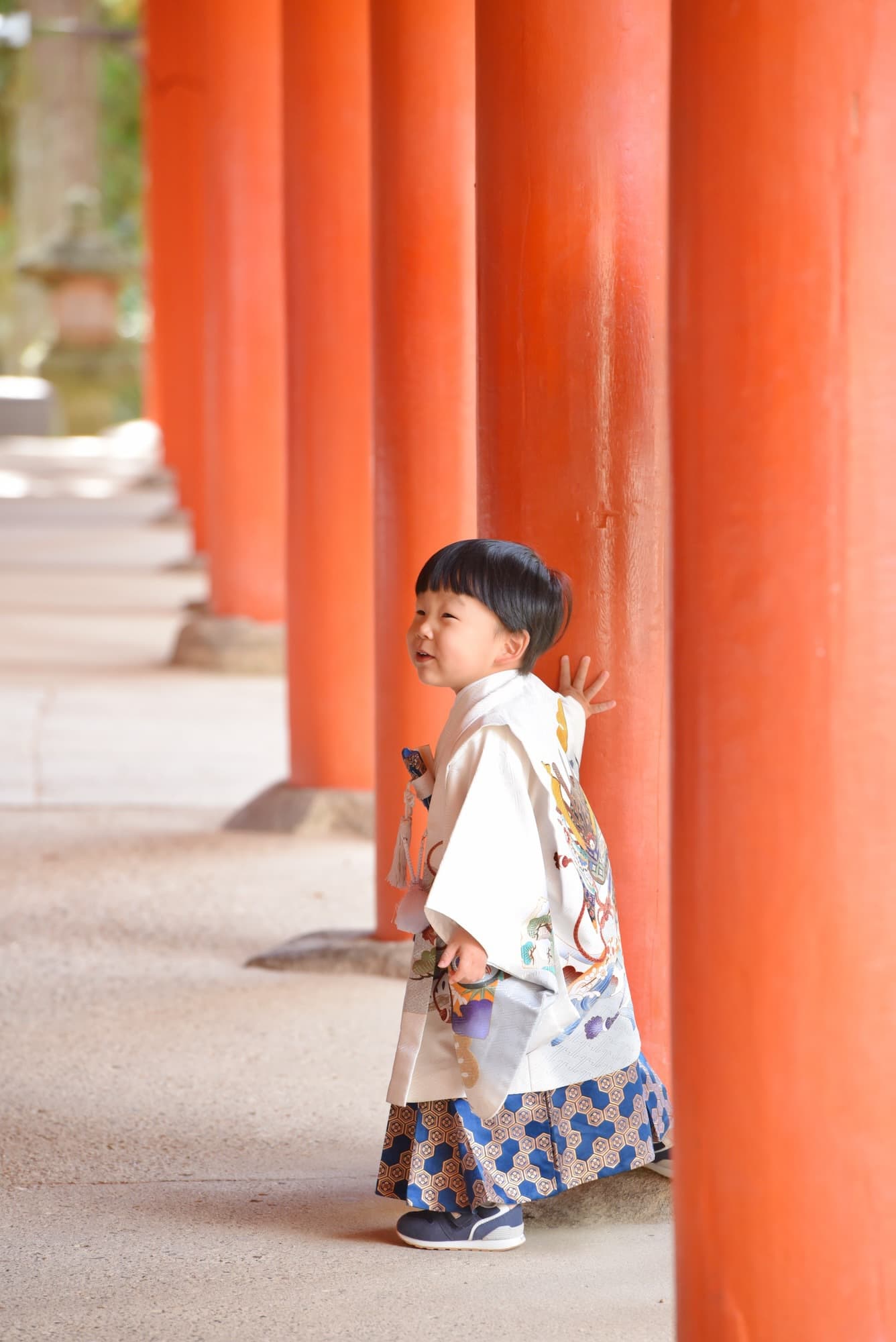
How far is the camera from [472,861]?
2.67 metres

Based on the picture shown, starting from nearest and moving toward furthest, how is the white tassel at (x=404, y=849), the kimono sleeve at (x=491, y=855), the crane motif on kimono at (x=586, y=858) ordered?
the kimono sleeve at (x=491, y=855)
the crane motif on kimono at (x=586, y=858)
the white tassel at (x=404, y=849)

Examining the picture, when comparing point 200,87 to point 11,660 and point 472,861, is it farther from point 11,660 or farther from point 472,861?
point 472,861

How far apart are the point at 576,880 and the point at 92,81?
29.5m

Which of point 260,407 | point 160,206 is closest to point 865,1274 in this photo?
point 260,407

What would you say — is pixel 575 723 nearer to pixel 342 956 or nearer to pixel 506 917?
pixel 506 917

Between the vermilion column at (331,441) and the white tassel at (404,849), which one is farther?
the vermilion column at (331,441)

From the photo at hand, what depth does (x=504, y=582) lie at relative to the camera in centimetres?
276

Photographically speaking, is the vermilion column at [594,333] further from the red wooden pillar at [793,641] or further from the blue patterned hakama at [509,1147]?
the red wooden pillar at [793,641]

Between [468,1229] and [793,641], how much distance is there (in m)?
1.25

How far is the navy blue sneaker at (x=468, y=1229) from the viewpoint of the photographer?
2.85 meters

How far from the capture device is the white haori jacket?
2.69m

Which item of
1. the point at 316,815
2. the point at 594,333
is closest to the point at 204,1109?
the point at 594,333

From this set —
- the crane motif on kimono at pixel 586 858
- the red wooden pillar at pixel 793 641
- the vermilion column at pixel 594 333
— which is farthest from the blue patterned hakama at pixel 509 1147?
the red wooden pillar at pixel 793 641

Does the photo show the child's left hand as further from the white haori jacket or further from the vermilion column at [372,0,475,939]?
the vermilion column at [372,0,475,939]
